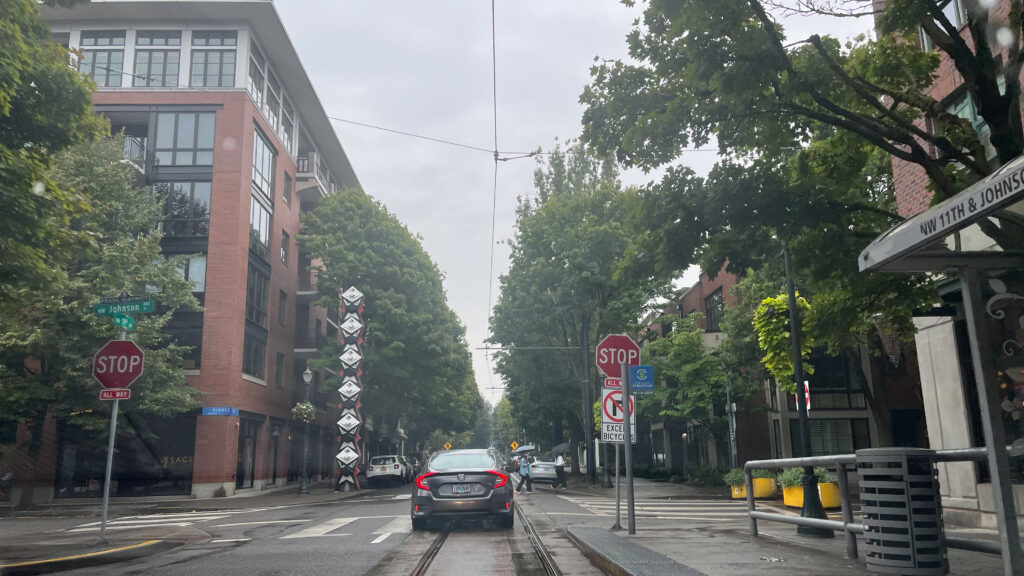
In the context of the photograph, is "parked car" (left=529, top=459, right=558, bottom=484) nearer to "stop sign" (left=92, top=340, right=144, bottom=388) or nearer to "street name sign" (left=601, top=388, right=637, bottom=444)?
"street name sign" (left=601, top=388, right=637, bottom=444)

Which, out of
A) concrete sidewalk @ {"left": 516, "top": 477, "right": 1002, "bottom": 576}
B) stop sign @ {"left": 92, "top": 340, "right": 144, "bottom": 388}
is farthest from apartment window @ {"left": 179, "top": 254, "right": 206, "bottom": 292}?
concrete sidewalk @ {"left": 516, "top": 477, "right": 1002, "bottom": 576}

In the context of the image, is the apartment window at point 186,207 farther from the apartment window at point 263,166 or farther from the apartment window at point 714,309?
the apartment window at point 714,309

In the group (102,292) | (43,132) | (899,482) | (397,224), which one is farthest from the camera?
(397,224)

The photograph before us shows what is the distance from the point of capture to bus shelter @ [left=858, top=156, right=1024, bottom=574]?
15.3 feet

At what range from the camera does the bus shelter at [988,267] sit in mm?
4656

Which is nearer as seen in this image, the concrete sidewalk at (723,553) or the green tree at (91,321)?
the concrete sidewalk at (723,553)

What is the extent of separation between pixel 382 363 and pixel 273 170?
35.9 ft

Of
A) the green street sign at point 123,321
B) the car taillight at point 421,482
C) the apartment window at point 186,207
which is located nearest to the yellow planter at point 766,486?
the car taillight at point 421,482

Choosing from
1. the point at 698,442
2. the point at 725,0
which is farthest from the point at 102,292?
the point at 698,442

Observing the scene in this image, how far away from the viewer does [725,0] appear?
25.9 ft

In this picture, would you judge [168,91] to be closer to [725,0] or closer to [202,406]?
[202,406]

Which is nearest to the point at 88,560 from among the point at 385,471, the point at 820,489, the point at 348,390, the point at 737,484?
the point at 820,489

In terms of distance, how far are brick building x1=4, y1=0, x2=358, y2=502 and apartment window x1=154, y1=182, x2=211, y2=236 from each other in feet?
0.15

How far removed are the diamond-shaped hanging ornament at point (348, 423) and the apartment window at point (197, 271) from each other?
7690 millimetres
